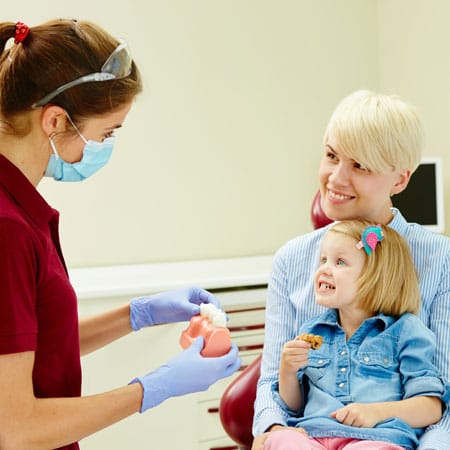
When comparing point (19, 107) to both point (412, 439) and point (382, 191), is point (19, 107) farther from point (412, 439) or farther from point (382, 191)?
point (412, 439)

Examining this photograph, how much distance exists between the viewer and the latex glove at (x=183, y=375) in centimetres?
138

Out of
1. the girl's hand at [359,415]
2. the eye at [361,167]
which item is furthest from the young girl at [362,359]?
the eye at [361,167]

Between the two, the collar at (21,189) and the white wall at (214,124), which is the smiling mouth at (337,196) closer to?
the collar at (21,189)

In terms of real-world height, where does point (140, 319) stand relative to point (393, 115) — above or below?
below

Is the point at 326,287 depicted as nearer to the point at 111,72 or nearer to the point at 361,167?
the point at 361,167

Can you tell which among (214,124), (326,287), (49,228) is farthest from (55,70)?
(214,124)

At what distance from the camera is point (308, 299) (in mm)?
1671

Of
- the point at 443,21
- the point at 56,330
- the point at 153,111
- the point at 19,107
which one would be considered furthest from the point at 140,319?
the point at 443,21

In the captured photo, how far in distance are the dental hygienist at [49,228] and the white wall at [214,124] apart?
166cm

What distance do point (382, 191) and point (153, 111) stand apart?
1.82 metres

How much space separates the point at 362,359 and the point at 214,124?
2.09 metres

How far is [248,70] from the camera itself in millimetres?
3465

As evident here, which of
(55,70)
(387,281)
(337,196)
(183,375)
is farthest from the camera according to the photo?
(337,196)

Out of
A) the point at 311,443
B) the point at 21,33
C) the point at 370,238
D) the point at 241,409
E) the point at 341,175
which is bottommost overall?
the point at 241,409
